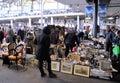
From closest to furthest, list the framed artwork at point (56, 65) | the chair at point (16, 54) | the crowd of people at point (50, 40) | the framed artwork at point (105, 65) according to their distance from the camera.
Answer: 1. the crowd of people at point (50, 40)
2. the framed artwork at point (105, 65)
3. the framed artwork at point (56, 65)
4. the chair at point (16, 54)

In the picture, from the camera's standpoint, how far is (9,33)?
47.0 ft

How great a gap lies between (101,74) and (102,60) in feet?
2.40

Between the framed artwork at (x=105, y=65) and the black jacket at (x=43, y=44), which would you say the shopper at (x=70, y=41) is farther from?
the black jacket at (x=43, y=44)

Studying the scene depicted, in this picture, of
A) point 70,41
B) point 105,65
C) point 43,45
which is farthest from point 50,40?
point 105,65

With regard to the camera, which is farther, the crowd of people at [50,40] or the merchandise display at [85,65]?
the merchandise display at [85,65]

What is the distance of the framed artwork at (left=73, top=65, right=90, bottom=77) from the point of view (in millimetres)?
8070

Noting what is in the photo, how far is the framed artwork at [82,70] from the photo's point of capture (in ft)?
26.5

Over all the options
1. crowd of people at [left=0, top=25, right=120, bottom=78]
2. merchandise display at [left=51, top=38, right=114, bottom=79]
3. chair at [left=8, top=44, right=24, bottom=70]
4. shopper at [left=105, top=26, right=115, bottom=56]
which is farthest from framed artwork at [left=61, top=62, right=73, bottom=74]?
shopper at [left=105, top=26, right=115, bottom=56]

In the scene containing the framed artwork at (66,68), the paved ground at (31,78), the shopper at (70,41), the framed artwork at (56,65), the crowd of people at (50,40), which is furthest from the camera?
the shopper at (70,41)

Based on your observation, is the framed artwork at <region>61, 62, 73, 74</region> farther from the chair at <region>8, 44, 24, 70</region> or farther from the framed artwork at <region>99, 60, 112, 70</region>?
the chair at <region>8, 44, 24, 70</region>

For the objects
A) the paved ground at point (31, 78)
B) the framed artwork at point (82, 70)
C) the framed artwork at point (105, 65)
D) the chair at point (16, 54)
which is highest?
the chair at point (16, 54)

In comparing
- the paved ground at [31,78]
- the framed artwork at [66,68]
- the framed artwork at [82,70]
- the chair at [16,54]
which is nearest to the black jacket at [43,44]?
→ the paved ground at [31,78]

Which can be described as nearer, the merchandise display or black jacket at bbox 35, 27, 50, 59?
black jacket at bbox 35, 27, 50, 59

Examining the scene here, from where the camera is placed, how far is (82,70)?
817 cm
